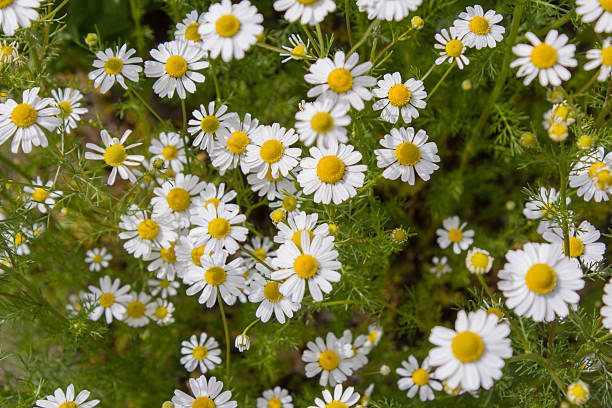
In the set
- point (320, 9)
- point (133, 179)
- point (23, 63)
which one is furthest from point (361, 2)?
point (23, 63)

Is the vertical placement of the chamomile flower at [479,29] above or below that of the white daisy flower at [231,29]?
above

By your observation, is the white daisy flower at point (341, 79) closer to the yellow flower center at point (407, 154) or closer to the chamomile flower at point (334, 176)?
the chamomile flower at point (334, 176)

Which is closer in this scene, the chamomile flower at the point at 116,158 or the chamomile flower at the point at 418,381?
the chamomile flower at the point at 116,158

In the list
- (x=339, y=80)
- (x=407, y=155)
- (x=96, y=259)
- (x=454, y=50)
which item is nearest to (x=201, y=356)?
(x=96, y=259)

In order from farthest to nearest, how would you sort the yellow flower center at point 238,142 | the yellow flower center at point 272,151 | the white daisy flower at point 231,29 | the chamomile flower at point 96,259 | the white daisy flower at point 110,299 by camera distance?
the chamomile flower at point 96,259
the white daisy flower at point 110,299
the yellow flower center at point 238,142
the yellow flower center at point 272,151
the white daisy flower at point 231,29

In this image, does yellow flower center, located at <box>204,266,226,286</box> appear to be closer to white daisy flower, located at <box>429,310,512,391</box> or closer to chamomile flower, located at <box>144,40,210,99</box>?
chamomile flower, located at <box>144,40,210,99</box>

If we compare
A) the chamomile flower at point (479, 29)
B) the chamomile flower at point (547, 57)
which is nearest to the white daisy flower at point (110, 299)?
the chamomile flower at point (479, 29)

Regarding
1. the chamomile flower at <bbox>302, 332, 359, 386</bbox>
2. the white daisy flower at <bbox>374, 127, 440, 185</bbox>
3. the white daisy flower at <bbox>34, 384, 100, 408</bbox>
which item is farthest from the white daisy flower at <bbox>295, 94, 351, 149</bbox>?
the white daisy flower at <bbox>34, 384, 100, 408</bbox>
